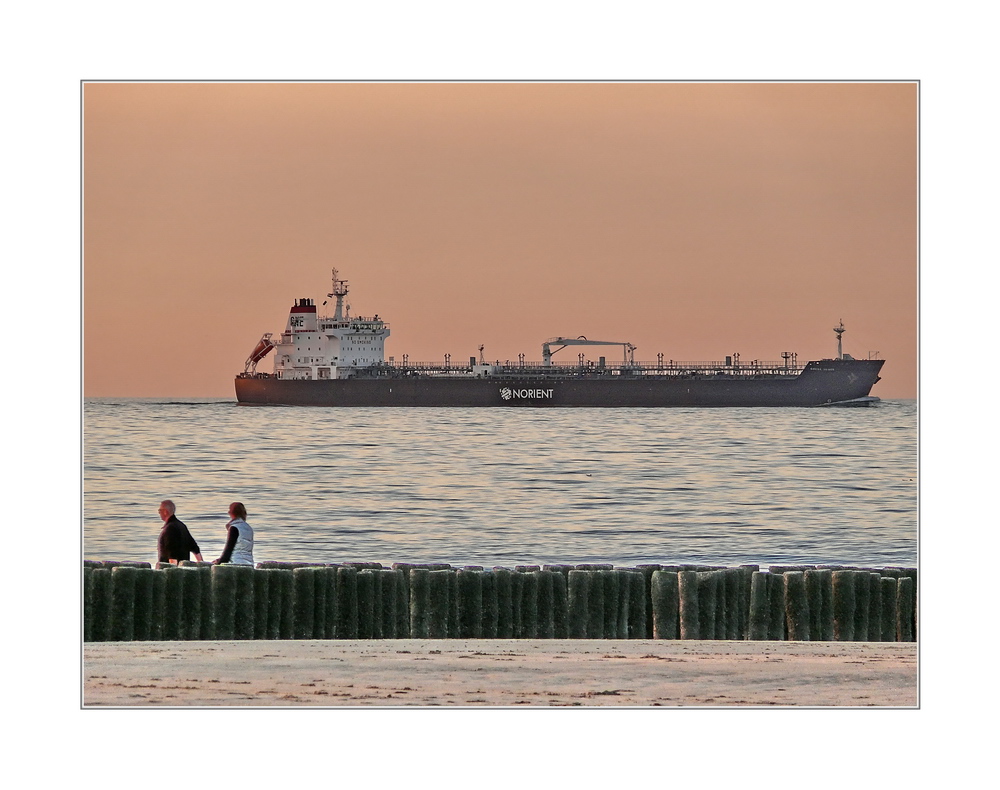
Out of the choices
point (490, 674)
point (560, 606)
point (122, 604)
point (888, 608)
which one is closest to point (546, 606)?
point (560, 606)

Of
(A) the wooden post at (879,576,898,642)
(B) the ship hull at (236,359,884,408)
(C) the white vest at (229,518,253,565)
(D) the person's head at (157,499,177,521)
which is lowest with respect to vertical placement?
(A) the wooden post at (879,576,898,642)

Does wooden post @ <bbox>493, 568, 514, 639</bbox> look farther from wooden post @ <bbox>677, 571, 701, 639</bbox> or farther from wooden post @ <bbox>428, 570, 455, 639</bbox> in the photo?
wooden post @ <bbox>677, 571, 701, 639</bbox>

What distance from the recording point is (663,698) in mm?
5516

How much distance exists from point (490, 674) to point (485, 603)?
3.29 ft

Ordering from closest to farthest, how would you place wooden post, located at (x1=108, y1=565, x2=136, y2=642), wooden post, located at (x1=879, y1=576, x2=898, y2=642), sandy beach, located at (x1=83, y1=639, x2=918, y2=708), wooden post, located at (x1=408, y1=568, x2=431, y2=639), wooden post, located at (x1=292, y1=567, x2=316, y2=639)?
sandy beach, located at (x1=83, y1=639, x2=918, y2=708)
wooden post, located at (x1=108, y1=565, x2=136, y2=642)
wooden post, located at (x1=292, y1=567, x2=316, y2=639)
wooden post, located at (x1=408, y1=568, x2=431, y2=639)
wooden post, located at (x1=879, y1=576, x2=898, y2=642)

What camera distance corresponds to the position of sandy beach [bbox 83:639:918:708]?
552 centimetres

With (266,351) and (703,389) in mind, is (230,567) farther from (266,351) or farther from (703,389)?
(266,351)

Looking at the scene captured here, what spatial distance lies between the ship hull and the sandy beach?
46368 mm

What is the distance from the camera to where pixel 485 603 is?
6.81 m

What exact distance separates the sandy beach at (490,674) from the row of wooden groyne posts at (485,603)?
19 centimetres

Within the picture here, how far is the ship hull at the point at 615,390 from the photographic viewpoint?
5241cm

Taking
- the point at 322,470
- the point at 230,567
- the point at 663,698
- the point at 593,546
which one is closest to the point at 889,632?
the point at 663,698

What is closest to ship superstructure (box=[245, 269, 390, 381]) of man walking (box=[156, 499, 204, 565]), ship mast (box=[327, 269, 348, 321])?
ship mast (box=[327, 269, 348, 321])
